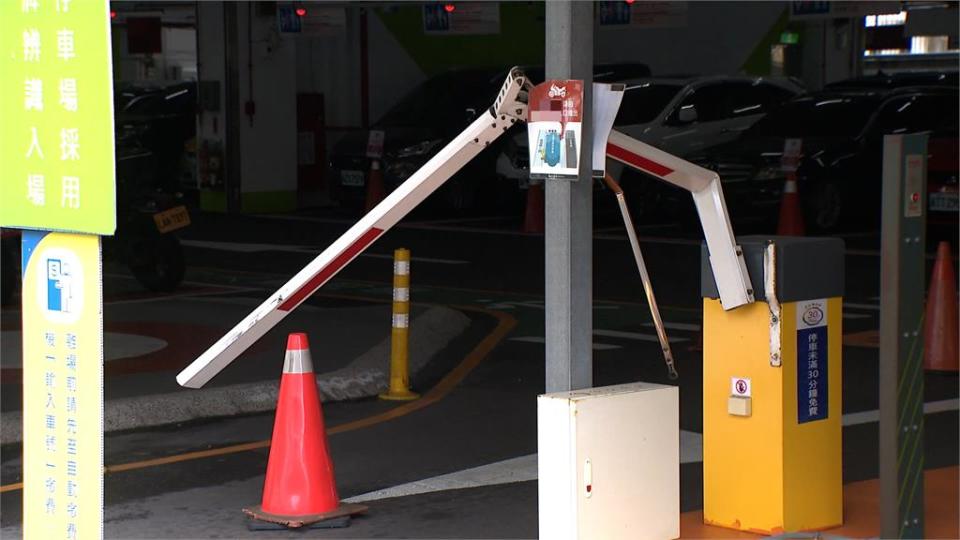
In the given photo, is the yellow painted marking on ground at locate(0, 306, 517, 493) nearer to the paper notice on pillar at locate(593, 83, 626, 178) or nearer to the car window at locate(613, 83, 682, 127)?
the paper notice on pillar at locate(593, 83, 626, 178)

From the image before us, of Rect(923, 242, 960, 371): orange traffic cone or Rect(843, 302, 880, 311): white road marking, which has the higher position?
Rect(923, 242, 960, 371): orange traffic cone

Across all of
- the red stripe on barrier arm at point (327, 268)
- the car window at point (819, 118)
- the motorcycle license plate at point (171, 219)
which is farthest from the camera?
the car window at point (819, 118)

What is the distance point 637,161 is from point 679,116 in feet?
50.5

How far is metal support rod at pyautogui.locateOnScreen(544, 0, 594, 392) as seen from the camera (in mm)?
6047

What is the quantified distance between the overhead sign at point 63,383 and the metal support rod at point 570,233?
2.03m

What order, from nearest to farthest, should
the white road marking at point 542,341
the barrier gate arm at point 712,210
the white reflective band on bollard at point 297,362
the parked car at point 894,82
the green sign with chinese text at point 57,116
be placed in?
the green sign with chinese text at point 57,116
the barrier gate arm at point 712,210
the white reflective band on bollard at point 297,362
the white road marking at point 542,341
the parked car at point 894,82

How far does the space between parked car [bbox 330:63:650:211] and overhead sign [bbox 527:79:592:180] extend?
16494mm

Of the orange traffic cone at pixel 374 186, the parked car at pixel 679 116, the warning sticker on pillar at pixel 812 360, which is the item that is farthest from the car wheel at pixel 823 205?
the warning sticker on pillar at pixel 812 360

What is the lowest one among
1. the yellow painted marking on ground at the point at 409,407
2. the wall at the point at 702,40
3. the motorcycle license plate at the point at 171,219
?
the yellow painted marking on ground at the point at 409,407

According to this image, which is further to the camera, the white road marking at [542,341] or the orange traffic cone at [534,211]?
the orange traffic cone at [534,211]

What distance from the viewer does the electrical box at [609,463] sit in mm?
6020

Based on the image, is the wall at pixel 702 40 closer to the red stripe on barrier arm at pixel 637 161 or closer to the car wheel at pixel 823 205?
the car wheel at pixel 823 205

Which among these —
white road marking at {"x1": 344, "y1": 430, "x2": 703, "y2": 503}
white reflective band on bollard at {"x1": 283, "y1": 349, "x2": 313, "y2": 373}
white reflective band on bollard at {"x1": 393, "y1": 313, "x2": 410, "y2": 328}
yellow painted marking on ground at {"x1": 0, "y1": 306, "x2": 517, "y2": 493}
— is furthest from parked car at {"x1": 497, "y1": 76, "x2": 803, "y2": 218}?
white reflective band on bollard at {"x1": 283, "y1": 349, "x2": 313, "y2": 373}

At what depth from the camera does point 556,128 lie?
233 inches
